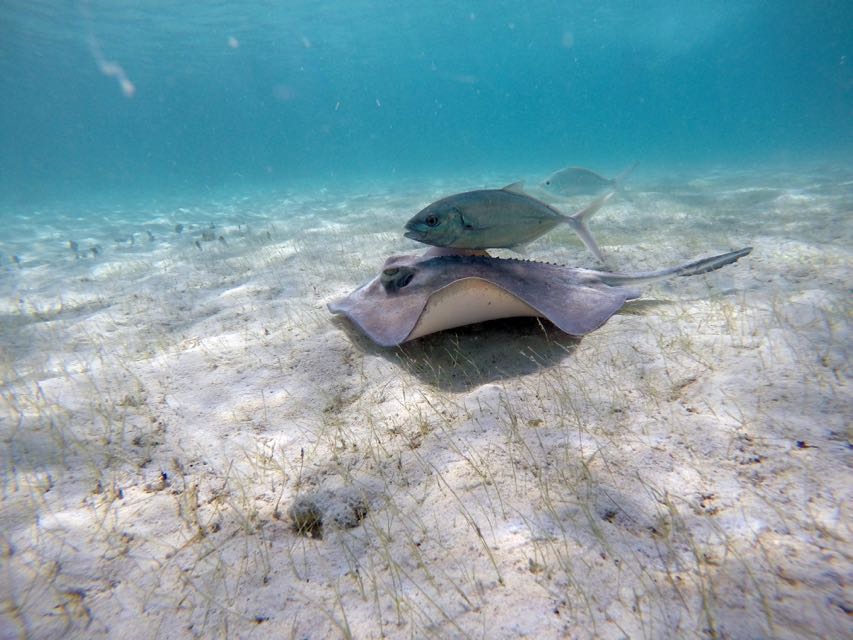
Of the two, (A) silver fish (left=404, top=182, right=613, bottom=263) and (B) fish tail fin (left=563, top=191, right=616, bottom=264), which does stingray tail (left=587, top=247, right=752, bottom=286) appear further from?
(A) silver fish (left=404, top=182, right=613, bottom=263)

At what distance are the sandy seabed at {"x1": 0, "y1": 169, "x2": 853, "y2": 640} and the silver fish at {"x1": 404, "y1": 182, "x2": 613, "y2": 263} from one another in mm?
876

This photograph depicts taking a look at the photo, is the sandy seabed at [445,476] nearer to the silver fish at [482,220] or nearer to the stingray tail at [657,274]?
the stingray tail at [657,274]

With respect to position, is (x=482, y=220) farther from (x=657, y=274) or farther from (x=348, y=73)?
(x=348, y=73)

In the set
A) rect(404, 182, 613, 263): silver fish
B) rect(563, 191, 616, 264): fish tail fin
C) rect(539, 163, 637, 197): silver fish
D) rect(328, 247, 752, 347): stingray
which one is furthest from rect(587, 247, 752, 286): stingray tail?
rect(539, 163, 637, 197): silver fish

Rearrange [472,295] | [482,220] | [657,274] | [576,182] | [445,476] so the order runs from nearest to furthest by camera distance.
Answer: [445,476] < [472,295] < [482,220] < [657,274] < [576,182]

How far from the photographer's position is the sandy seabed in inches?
64.5

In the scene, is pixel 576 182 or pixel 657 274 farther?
pixel 576 182

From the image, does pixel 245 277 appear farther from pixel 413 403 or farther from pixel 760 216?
pixel 760 216

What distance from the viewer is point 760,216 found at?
9164 millimetres

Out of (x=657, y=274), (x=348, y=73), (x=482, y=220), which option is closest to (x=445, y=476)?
(x=482, y=220)

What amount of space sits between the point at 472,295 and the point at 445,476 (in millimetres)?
1370

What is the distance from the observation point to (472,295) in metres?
3.13

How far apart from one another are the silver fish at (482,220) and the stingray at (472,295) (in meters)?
0.22

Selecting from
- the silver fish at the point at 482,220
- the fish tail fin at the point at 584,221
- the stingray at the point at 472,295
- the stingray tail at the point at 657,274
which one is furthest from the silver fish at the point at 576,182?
the silver fish at the point at 482,220
